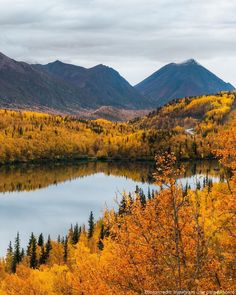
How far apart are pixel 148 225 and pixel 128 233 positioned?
107 centimetres

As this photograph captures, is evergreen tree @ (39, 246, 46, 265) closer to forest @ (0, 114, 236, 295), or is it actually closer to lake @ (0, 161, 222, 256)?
lake @ (0, 161, 222, 256)

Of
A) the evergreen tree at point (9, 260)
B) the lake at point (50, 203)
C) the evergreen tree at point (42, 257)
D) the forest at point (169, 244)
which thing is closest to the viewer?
the forest at point (169, 244)

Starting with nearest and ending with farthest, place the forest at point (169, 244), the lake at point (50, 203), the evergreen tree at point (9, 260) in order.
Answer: the forest at point (169, 244) → the evergreen tree at point (9, 260) → the lake at point (50, 203)

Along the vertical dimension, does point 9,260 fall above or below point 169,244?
below

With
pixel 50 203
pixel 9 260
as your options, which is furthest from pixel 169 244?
pixel 50 203

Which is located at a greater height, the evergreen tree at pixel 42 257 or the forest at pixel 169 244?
the forest at pixel 169 244

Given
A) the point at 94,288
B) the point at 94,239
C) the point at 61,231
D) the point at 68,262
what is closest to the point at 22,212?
the point at 61,231

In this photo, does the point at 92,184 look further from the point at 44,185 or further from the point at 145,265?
the point at 145,265

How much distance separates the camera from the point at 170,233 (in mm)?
19844

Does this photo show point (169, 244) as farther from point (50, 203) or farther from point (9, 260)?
point (50, 203)

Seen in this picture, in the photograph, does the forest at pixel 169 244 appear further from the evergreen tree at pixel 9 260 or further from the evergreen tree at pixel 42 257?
the evergreen tree at pixel 42 257

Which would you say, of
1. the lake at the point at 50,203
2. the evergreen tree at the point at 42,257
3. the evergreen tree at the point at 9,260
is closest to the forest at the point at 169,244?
the evergreen tree at the point at 9,260

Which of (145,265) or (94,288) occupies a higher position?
(145,265)

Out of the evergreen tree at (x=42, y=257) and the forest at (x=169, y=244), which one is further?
the evergreen tree at (x=42, y=257)
